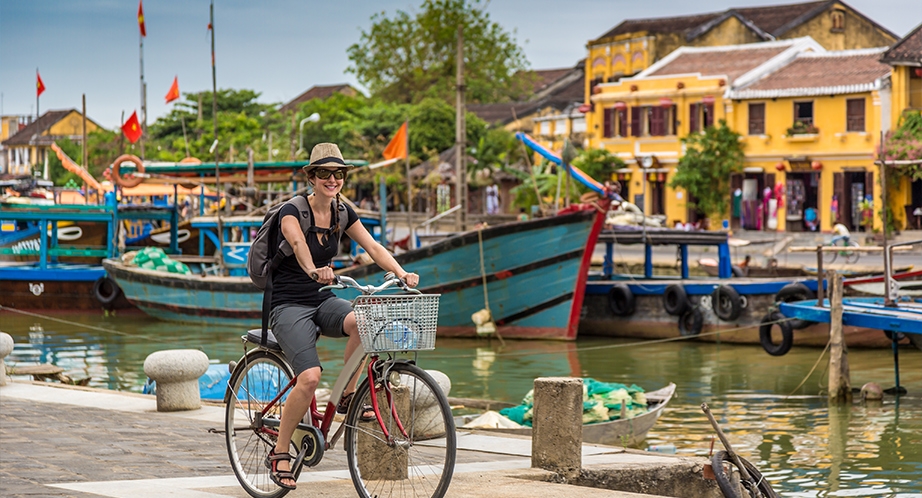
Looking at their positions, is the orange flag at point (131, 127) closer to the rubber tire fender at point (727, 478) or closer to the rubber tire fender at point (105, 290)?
Result: the rubber tire fender at point (105, 290)

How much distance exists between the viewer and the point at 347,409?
579 cm

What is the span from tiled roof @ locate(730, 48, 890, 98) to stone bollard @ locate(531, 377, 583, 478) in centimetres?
3540

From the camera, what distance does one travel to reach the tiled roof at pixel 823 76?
40562 millimetres

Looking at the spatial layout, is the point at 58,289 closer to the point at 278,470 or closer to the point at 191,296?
the point at 191,296

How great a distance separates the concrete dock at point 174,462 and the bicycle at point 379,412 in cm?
30

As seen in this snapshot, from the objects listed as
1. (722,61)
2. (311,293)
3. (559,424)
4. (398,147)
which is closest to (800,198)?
(722,61)

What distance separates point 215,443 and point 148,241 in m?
25.4

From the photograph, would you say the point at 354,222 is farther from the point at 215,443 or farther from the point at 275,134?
the point at 275,134

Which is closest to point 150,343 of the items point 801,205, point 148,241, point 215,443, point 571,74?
point 148,241

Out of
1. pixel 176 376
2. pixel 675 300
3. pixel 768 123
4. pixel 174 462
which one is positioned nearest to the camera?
pixel 174 462

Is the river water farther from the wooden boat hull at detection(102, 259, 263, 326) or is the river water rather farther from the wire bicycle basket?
the wire bicycle basket

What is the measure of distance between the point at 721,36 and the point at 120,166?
106 feet

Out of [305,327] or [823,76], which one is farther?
[823,76]

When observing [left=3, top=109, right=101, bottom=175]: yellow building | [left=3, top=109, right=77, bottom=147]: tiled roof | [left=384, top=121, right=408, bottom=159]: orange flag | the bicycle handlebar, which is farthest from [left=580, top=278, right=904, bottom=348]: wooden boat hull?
[left=3, top=109, right=77, bottom=147]: tiled roof
